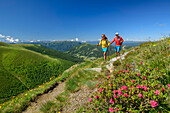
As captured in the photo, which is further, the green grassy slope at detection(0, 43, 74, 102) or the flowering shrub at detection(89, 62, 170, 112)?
the green grassy slope at detection(0, 43, 74, 102)

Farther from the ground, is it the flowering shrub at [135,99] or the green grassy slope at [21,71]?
the flowering shrub at [135,99]

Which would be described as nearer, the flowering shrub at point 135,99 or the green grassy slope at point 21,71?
the flowering shrub at point 135,99

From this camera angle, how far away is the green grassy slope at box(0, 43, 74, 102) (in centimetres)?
10675

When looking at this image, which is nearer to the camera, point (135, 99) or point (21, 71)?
point (135, 99)

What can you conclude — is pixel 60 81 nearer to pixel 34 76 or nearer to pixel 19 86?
pixel 19 86

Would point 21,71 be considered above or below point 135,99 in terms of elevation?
below

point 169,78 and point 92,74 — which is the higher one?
point 169,78

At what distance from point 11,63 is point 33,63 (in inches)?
1157

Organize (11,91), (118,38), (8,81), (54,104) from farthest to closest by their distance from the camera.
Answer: (8,81) → (11,91) → (118,38) → (54,104)

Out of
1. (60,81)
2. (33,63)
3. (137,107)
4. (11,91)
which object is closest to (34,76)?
(33,63)

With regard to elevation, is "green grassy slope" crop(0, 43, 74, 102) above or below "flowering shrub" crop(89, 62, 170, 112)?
below

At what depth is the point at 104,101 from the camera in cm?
303

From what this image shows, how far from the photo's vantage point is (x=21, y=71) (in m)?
134

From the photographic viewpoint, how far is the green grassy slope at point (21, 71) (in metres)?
107
